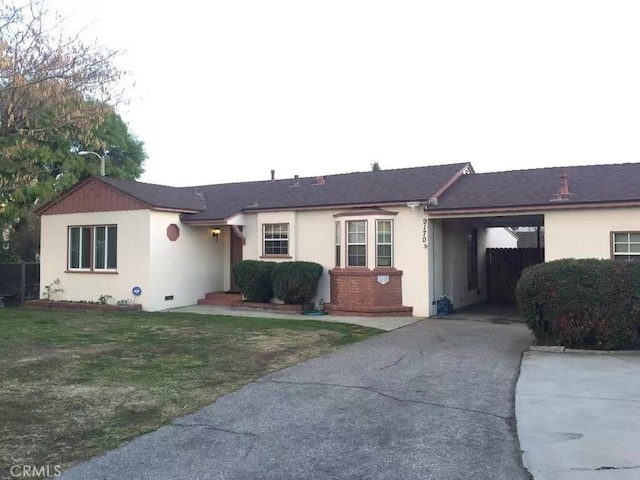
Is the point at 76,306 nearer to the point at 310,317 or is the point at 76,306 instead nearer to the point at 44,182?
the point at 310,317

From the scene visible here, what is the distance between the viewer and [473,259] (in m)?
19.6

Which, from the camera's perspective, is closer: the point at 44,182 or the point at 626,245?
the point at 626,245

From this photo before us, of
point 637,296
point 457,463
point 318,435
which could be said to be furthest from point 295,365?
point 637,296

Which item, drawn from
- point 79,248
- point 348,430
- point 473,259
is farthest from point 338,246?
point 348,430

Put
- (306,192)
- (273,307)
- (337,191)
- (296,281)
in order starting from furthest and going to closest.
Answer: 1. (306,192)
2. (337,191)
3. (273,307)
4. (296,281)

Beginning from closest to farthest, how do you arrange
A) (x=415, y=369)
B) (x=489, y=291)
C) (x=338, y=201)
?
1. (x=415, y=369)
2. (x=338, y=201)
3. (x=489, y=291)

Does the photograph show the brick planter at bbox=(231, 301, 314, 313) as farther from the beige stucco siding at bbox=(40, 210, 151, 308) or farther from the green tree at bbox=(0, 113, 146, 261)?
the green tree at bbox=(0, 113, 146, 261)

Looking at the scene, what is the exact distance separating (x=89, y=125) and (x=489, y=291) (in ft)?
52.6

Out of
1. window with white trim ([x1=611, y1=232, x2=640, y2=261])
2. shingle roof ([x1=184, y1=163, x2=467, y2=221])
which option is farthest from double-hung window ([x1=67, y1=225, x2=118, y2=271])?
window with white trim ([x1=611, y1=232, x2=640, y2=261])

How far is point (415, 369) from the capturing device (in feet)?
27.2

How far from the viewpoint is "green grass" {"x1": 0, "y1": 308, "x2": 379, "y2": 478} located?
5.28m

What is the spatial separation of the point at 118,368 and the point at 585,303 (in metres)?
7.75

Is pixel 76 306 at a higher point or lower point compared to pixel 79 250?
lower

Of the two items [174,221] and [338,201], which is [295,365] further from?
[174,221]
